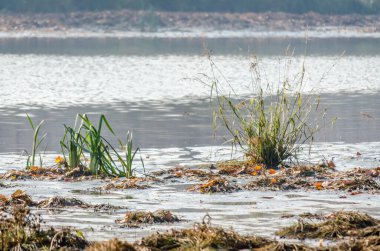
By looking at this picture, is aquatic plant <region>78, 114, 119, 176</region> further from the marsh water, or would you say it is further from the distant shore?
the distant shore

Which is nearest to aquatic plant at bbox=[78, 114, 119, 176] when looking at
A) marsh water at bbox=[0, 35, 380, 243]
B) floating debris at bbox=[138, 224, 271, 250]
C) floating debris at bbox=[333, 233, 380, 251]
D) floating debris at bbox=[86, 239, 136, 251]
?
marsh water at bbox=[0, 35, 380, 243]

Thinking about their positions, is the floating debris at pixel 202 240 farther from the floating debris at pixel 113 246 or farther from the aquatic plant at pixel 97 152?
the aquatic plant at pixel 97 152

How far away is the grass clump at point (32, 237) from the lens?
8195 mm

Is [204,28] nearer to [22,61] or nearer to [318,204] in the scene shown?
[22,61]

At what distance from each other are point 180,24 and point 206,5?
3.40m

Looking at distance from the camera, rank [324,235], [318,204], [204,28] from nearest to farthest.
Answer: 1. [324,235]
2. [318,204]
3. [204,28]

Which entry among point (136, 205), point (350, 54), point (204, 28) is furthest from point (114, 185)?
point (204, 28)

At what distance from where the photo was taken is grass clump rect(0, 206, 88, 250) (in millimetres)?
8195

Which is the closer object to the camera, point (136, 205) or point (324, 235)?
point (324, 235)

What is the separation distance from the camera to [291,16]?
62562 mm

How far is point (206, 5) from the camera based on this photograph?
63.0m

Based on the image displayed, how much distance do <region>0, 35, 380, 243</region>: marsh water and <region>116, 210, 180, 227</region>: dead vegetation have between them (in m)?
0.14

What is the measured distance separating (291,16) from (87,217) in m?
53.4

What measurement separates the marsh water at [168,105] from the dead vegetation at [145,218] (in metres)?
0.14
